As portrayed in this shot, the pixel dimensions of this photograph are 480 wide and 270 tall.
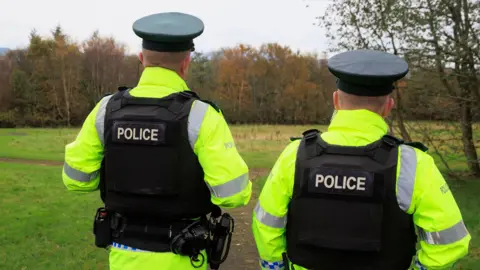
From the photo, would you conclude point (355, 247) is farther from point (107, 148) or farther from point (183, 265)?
point (107, 148)

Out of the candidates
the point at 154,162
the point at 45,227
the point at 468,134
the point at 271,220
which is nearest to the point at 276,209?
the point at 271,220

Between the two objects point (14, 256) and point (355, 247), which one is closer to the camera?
point (355, 247)

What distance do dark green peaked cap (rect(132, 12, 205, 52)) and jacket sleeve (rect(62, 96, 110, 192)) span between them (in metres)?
0.52

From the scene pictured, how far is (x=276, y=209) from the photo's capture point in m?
2.68

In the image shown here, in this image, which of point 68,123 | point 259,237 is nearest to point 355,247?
point 259,237

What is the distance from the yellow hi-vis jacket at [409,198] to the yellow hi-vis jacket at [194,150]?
321 mm

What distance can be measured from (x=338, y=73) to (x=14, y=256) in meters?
6.23

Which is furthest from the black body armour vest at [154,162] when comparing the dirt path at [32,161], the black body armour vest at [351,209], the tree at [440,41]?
the dirt path at [32,161]

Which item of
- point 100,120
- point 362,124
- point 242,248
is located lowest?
point 242,248

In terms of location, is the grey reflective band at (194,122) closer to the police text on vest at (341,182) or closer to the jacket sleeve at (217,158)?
the jacket sleeve at (217,158)

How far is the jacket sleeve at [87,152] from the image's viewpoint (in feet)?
10.7

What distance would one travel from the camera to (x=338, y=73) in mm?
2652

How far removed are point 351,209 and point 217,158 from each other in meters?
0.87

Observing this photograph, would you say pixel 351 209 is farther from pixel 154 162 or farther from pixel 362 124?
pixel 154 162
